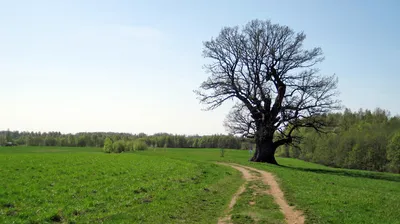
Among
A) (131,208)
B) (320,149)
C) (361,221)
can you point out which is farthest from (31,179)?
(320,149)

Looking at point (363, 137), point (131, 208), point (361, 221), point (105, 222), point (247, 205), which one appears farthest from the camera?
point (363, 137)

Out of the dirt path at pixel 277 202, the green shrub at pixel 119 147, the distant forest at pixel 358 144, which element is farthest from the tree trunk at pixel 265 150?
the green shrub at pixel 119 147

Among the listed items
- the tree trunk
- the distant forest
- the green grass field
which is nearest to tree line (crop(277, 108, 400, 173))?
the distant forest

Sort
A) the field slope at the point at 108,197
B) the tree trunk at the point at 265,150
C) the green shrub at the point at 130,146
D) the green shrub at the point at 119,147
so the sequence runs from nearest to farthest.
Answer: the field slope at the point at 108,197 < the tree trunk at the point at 265,150 < the green shrub at the point at 119,147 < the green shrub at the point at 130,146

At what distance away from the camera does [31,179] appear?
19281 mm

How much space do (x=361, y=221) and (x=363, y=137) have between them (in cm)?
5719

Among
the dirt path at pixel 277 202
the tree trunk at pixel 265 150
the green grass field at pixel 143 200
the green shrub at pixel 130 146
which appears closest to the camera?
the green grass field at pixel 143 200

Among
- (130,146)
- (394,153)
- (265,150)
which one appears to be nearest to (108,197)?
(265,150)

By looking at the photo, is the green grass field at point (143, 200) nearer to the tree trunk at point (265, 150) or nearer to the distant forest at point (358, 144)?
the tree trunk at point (265, 150)

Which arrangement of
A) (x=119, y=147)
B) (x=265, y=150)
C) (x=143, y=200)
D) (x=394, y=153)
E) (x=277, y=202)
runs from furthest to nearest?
1. (x=119, y=147)
2. (x=394, y=153)
3. (x=265, y=150)
4. (x=277, y=202)
5. (x=143, y=200)

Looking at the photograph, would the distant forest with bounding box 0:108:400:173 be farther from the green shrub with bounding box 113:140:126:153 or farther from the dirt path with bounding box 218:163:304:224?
the green shrub with bounding box 113:140:126:153

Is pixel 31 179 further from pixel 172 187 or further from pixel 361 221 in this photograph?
pixel 361 221

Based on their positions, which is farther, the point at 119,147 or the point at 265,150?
the point at 119,147

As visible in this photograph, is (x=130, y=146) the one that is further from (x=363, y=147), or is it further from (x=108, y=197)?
(x=108, y=197)
